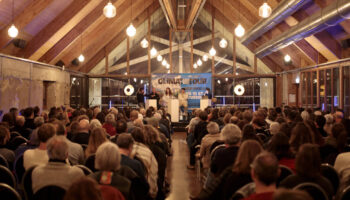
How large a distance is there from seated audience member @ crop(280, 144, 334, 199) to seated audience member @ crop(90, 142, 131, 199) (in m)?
1.24

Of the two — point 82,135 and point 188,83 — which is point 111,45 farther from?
point 82,135

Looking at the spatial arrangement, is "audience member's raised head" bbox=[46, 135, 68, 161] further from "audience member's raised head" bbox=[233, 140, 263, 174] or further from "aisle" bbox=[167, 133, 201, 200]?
"aisle" bbox=[167, 133, 201, 200]

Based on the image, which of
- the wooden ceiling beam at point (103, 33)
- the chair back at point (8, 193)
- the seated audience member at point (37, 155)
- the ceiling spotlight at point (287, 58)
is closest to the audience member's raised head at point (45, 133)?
the seated audience member at point (37, 155)

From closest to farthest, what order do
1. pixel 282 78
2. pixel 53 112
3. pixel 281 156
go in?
1. pixel 281 156
2. pixel 53 112
3. pixel 282 78

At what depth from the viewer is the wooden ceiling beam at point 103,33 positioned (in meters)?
14.8

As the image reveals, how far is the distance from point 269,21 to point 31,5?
7.07 metres

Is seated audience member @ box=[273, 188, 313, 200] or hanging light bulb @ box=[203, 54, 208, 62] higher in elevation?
hanging light bulb @ box=[203, 54, 208, 62]

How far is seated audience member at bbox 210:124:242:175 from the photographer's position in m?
3.81

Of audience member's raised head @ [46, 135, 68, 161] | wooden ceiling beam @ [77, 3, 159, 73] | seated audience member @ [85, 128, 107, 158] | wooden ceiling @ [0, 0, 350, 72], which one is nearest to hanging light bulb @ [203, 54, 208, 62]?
wooden ceiling @ [0, 0, 350, 72]

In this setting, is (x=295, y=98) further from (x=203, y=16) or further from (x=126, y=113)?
(x=126, y=113)

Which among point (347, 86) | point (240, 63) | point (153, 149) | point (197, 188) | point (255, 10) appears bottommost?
point (197, 188)

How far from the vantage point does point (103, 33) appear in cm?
1566

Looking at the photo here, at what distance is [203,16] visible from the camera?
18.5 metres

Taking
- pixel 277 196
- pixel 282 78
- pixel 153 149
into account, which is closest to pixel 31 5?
pixel 153 149
